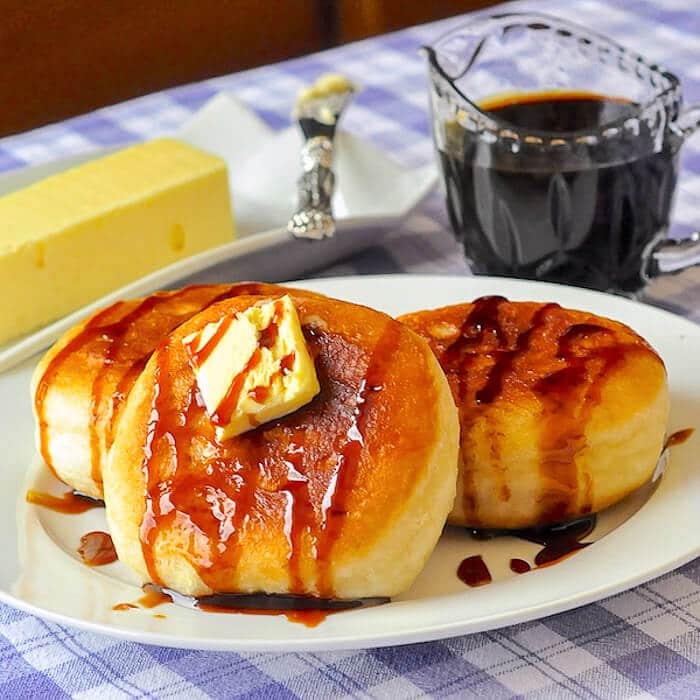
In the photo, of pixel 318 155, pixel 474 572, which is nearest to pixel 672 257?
pixel 318 155

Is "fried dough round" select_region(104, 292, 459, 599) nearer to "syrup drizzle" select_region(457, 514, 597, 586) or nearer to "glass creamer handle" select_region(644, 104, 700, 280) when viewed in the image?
"syrup drizzle" select_region(457, 514, 597, 586)

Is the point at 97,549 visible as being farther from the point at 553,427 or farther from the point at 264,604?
the point at 553,427

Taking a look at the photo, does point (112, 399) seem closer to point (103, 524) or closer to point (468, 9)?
point (103, 524)

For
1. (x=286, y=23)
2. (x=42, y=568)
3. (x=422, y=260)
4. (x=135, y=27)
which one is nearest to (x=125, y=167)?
(x=422, y=260)

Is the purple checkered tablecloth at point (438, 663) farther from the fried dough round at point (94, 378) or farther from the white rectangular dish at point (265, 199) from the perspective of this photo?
the white rectangular dish at point (265, 199)

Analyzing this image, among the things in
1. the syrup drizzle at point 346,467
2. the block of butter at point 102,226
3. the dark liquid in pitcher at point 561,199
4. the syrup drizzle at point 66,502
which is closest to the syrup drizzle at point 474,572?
the syrup drizzle at point 346,467

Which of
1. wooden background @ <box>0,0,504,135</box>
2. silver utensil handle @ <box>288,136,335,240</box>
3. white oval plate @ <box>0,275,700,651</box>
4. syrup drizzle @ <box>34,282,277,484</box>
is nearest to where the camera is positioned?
white oval plate @ <box>0,275,700,651</box>

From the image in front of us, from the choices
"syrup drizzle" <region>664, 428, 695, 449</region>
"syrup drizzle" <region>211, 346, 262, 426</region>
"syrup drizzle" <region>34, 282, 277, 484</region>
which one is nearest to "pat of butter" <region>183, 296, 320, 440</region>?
"syrup drizzle" <region>211, 346, 262, 426</region>
